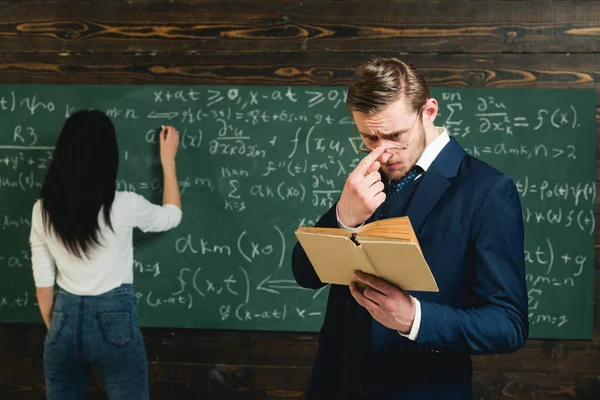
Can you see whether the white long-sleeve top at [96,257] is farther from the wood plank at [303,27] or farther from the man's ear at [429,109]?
the man's ear at [429,109]

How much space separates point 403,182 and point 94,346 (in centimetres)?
124

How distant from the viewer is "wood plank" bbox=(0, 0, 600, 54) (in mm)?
2580

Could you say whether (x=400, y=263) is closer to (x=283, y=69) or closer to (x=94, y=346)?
(x=94, y=346)

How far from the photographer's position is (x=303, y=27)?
266 centimetres

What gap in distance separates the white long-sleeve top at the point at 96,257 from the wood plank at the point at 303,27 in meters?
0.84

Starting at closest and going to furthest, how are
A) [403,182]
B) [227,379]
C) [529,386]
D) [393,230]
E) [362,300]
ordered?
1. [393,230]
2. [362,300]
3. [403,182]
4. [529,386]
5. [227,379]

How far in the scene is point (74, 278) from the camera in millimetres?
2141

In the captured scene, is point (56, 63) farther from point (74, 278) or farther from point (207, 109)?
point (74, 278)

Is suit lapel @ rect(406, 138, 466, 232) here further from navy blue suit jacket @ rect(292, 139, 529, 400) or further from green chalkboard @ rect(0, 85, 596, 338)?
green chalkboard @ rect(0, 85, 596, 338)

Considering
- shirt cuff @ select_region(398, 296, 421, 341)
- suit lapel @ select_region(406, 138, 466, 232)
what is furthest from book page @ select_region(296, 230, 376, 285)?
Result: suit lapel @ select_region(406, 138, 466, 232)

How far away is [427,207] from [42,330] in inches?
82.6

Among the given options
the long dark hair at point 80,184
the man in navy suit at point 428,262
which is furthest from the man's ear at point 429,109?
the long dark hair at point 80,184

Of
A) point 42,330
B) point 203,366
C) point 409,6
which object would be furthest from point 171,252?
point 409,6

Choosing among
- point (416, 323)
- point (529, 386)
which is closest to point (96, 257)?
point (416, 323)
